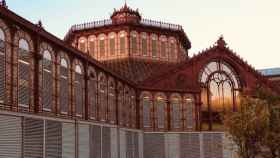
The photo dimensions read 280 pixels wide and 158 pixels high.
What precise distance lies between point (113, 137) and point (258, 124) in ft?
52.9

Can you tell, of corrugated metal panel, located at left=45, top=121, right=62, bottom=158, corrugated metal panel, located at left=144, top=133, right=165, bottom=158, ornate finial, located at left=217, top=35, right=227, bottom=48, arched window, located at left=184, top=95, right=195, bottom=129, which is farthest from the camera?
ornate finial, located at left=217, top=35, right=227, bottom=48

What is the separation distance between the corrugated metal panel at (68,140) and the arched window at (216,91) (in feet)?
110

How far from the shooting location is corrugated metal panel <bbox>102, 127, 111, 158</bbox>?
50691 millimetres

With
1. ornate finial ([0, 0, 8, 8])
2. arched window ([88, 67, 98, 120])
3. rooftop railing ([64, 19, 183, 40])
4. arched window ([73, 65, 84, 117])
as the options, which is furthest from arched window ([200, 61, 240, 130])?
ornate finial ([0, 0, 8, 8])

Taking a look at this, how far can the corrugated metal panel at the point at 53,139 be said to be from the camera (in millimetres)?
36844

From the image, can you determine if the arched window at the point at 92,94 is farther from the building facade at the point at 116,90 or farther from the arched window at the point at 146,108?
the arched window at the point at 146,108

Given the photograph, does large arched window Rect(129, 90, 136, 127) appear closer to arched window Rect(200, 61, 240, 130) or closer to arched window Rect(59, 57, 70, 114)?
arched window Rect(200, 61, 240, 130)

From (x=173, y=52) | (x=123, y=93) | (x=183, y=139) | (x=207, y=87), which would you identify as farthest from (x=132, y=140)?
(x=173, y=52)

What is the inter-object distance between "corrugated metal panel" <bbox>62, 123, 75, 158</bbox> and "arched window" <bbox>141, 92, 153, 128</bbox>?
26.6 metres

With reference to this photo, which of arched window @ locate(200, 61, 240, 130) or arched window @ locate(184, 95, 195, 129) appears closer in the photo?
arched window @ locate(184, 95, 195, 129)

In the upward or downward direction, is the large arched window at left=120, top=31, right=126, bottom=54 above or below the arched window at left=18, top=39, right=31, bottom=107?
above

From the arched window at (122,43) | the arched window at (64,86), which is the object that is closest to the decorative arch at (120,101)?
the arched window at (64,86)

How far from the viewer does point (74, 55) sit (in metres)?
45.4

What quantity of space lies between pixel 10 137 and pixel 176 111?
41479mm
